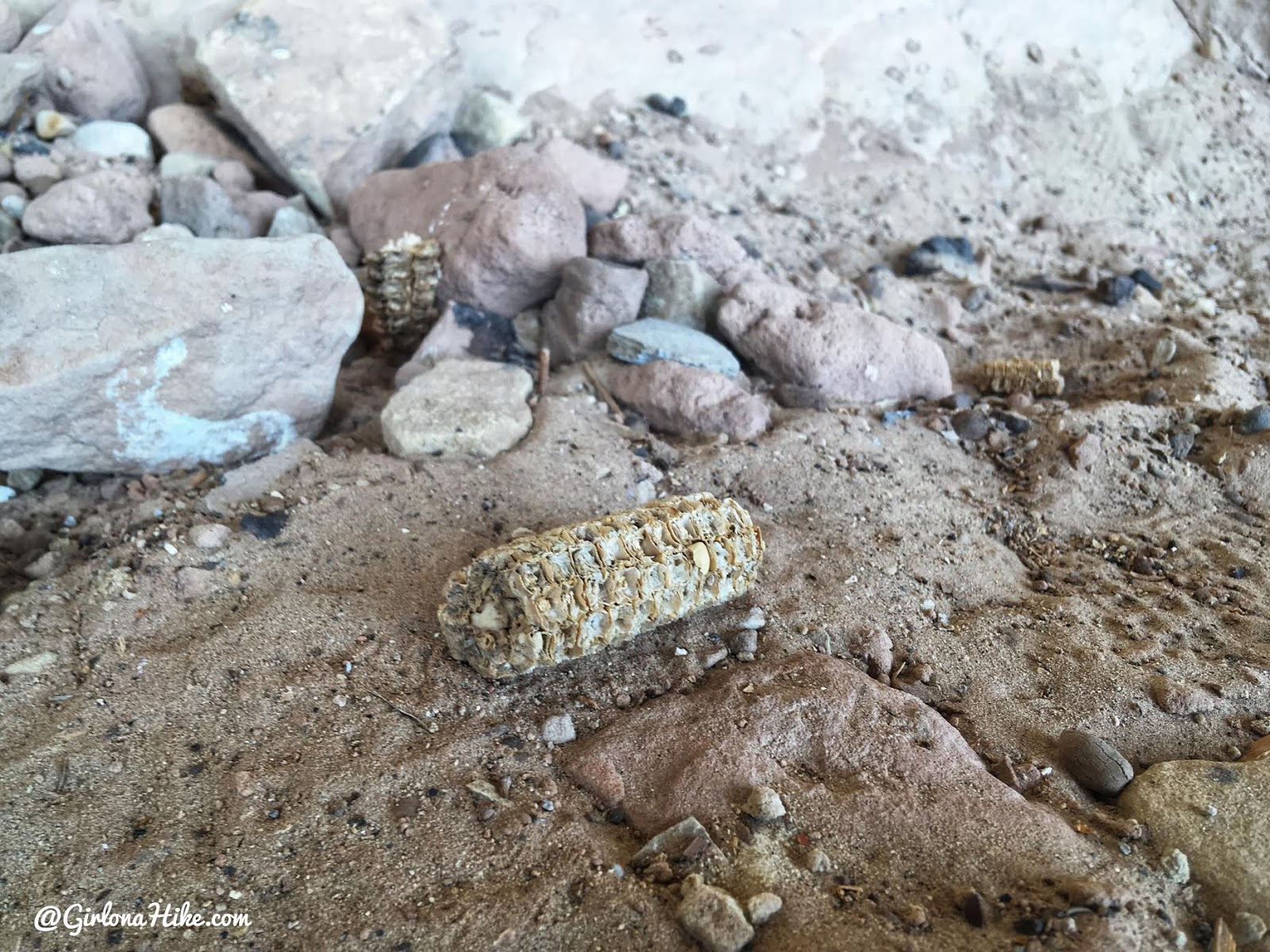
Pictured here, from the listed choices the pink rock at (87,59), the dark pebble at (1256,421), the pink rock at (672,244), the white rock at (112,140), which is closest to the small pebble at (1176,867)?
the dark pebble at (1256,421)

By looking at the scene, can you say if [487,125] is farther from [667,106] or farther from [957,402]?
[957,402]

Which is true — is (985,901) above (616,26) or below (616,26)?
below

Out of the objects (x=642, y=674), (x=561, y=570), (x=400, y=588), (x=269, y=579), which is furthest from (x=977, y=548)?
(x=269, y=579)

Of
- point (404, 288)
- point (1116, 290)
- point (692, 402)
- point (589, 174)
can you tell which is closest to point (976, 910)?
point (692, 402)

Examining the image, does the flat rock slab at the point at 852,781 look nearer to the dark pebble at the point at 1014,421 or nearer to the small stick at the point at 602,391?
the small stick at the point at 602,391

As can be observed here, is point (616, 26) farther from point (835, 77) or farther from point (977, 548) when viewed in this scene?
point (977, 548)
